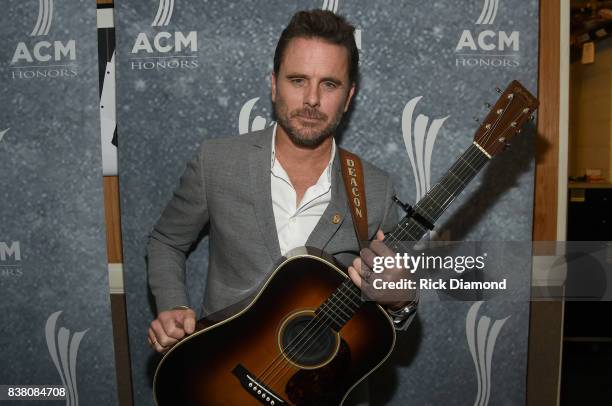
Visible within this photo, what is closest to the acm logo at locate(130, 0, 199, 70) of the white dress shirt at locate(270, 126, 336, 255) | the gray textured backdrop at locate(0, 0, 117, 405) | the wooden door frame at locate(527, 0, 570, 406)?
the gray textured backdrop at locate(0, 0, 117, 405)

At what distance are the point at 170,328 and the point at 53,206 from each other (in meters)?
0.83

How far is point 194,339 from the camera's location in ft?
4.12

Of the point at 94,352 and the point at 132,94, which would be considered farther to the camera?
the point at 94,352

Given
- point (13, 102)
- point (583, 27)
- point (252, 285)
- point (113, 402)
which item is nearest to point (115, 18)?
point (13, 102)

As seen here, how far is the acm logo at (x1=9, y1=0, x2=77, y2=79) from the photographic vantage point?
5.62ft

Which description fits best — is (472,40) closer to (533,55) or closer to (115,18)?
(533,55)

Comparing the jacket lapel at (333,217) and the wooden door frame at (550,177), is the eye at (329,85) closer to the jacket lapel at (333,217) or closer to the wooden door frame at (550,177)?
the jacket lapel at (333,217)

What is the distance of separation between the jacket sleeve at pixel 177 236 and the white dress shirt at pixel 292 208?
0.23m

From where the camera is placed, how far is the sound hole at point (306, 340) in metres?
1.29

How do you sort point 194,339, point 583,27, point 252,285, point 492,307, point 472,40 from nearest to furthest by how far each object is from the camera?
1. point 194,339
2. point 252,285
3. point 472,40
4. point 492,307
5. point 583,27

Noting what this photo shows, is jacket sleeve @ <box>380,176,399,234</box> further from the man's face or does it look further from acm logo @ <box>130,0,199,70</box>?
acm logo @ <box>130,0,199,70</box>

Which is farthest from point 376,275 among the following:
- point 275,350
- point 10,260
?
point 10,260

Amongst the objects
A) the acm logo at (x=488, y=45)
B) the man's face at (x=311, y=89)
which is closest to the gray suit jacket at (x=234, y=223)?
the man's face at (x=311, y=89)

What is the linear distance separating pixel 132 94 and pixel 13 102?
483mm
